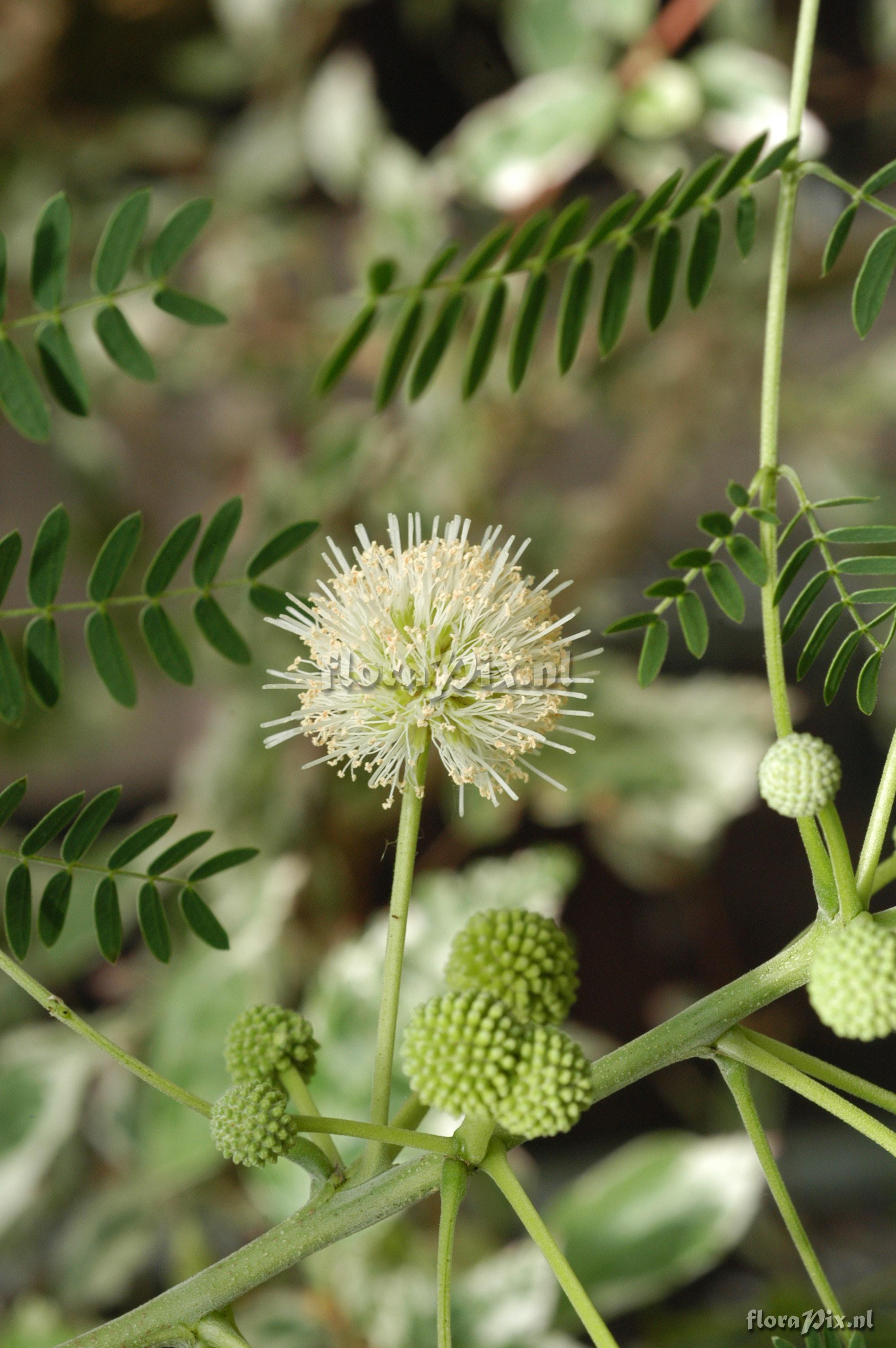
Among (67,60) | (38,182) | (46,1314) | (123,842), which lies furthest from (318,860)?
(67,60)

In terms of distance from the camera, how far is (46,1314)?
0.84 m

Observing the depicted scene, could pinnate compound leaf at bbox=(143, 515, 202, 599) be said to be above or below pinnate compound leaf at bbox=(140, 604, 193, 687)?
above

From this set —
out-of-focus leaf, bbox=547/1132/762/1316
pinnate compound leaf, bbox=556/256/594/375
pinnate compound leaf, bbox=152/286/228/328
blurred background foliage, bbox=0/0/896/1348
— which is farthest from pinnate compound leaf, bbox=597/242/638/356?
out-of-focus leaf, bbox=547/1132/762/1316

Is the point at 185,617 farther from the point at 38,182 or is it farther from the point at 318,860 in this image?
the point at 38,182

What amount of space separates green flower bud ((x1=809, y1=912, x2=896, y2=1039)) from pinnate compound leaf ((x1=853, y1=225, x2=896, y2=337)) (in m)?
0.18

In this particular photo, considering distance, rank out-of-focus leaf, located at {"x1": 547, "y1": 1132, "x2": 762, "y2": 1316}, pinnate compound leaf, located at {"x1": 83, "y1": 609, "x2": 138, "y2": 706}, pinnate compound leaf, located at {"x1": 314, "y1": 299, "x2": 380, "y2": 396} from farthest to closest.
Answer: out-of-focus leaf, located at {"x1": 547, "y1": 1132, "x2": 762, "y2": 1316} → pinnate compound leaf, located at {"x1": 83, "y1": 609, "x2": 138, "y2": 706} → pinnate compound leaf, located at {"x1": 314, "y1": 299, "x2": 380, "y2": 396}

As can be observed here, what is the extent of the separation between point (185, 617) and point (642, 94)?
24.4 inches

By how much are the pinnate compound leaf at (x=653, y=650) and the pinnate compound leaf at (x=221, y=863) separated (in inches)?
5.2

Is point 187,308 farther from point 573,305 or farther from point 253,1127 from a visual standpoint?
point 253,1127

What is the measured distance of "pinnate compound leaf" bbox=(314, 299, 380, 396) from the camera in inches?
9.7

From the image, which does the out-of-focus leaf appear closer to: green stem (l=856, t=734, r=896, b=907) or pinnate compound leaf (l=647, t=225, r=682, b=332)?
green stem (l=856, t=734, r=896, b=907)

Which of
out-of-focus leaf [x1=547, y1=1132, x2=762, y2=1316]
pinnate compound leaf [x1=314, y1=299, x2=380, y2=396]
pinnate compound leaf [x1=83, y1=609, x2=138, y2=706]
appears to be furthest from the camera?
out-of-focus leaf [x1=547, y1=1132, x2=762, y2=1316]

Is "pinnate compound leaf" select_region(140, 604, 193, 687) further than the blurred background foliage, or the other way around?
the blurred background foliage

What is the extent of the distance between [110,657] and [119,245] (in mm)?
126
